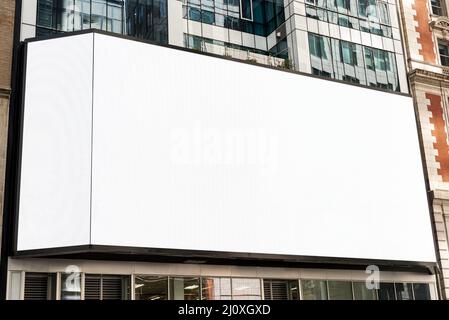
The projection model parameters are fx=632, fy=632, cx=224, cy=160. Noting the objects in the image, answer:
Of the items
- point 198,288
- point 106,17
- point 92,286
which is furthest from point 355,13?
point 92,286

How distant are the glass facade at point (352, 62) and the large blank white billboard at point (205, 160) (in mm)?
2186

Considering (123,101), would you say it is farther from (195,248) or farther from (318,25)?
(318,25)

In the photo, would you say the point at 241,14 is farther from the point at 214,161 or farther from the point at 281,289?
the point at 281,289

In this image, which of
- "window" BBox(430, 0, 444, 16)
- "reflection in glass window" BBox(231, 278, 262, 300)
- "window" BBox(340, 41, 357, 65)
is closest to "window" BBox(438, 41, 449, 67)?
"window" BBox(430, 0, 444, 16)

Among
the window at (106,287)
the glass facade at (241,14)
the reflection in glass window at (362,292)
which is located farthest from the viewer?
the glass facade at (241,14)

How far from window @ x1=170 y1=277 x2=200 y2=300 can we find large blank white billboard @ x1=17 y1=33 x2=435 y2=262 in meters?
1.63

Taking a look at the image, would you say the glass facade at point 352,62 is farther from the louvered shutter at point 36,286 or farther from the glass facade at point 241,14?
the louvered shutter at point 36,286

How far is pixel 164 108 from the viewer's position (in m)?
25.1

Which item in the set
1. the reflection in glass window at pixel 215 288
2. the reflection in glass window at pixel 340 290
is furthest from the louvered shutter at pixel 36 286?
the reflection in glass window at pixel 340 290

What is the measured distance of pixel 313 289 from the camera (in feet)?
88.4

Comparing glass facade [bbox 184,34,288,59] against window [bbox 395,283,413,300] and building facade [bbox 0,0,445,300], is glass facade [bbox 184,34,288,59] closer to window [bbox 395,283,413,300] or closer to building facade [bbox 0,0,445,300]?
building facade [bbox 0,0,445,300]

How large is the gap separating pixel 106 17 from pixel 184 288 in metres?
12.6

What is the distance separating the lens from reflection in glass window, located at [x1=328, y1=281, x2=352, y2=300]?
27.4 metres

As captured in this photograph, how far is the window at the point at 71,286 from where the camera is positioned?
22578mm
